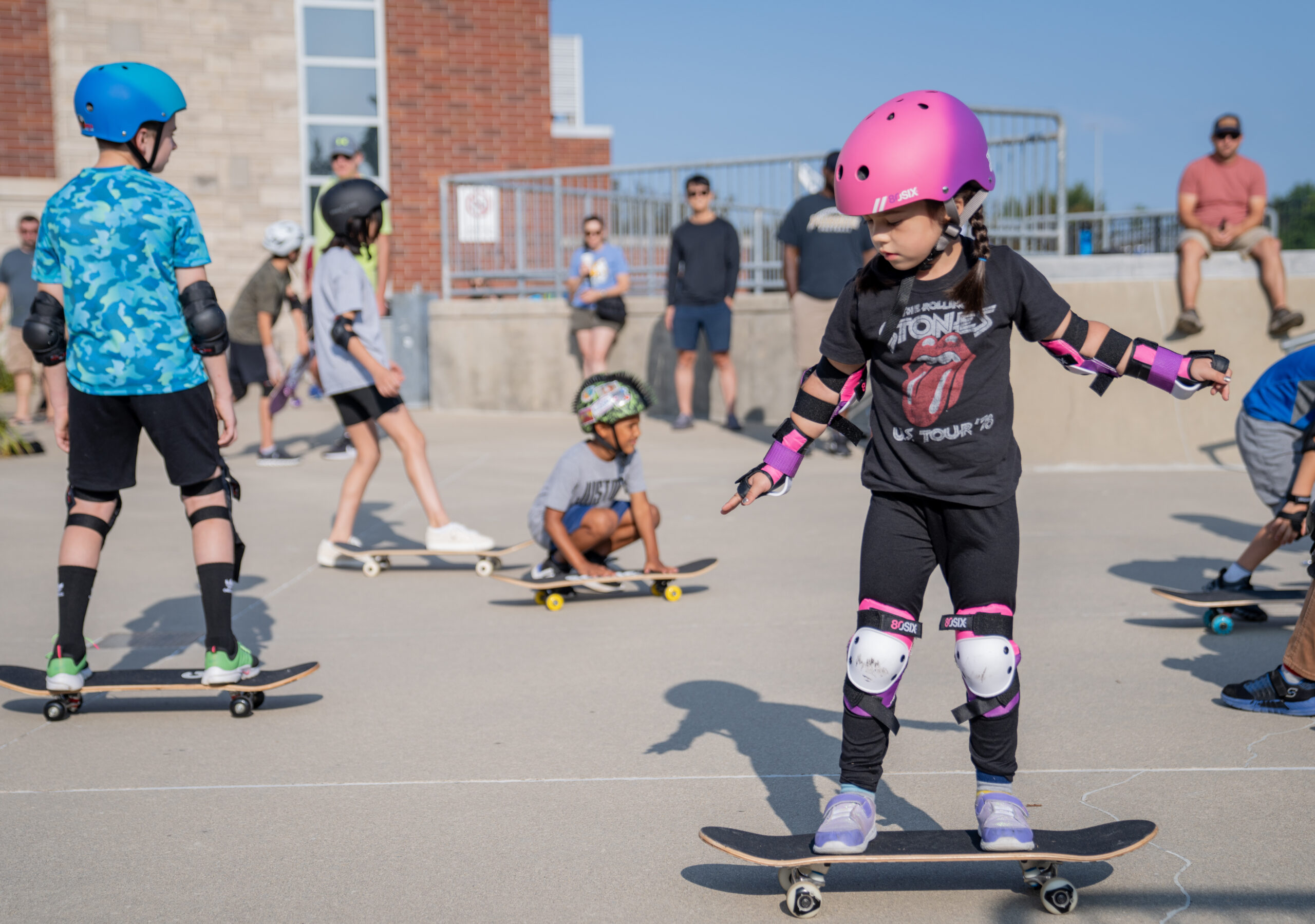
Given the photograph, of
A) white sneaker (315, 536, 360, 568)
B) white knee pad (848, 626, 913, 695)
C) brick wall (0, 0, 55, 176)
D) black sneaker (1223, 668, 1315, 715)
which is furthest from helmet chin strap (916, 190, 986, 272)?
brick wall (0, 0, 55, 176)

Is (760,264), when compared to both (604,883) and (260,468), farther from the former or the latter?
(604,883)

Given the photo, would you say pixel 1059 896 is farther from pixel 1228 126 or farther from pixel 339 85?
pixel 339 85

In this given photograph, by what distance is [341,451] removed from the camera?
1168 cm

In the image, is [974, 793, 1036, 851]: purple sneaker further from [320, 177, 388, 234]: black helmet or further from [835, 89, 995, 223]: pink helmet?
[320, 177, 388, 234]: black helmet

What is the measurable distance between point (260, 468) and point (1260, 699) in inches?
337

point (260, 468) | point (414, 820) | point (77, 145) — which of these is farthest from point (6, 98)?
point (414, 820)

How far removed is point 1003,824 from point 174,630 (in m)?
4.19

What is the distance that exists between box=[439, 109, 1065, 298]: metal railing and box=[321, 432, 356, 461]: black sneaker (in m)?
4.44

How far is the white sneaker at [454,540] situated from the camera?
7.06 meters

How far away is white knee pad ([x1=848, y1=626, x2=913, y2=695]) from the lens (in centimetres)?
307

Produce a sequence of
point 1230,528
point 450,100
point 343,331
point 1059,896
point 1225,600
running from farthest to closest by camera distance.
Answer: point 450,100, point 1230,528, point 343,331, point 1225,600, point 1059,896

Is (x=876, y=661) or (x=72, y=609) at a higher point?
(x=876, y=661)

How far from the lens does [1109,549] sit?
7.33m

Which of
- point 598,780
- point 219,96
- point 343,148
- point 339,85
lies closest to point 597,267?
point 343,148
